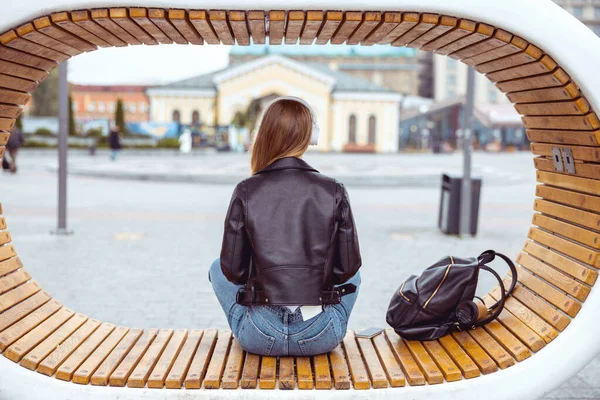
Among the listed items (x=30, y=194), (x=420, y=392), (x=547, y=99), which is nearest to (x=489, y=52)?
(x=547, y=99)

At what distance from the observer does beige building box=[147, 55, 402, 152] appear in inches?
2082

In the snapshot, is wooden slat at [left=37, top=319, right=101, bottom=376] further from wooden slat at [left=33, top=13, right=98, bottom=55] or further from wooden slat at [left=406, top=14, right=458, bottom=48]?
wooden slat at [left=406, top=14, right=458, bottom=48]

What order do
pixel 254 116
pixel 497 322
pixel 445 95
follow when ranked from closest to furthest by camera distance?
1. pixel 497 322
2. pixel 254 116
3. pixel 445 95

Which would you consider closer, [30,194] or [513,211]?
[513,211]

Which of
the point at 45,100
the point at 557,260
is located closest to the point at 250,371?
the point at 557,260

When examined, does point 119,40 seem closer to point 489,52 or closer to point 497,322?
point 489,52

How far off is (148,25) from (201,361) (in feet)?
5.59

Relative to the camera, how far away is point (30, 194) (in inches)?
593

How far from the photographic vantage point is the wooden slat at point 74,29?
10.5ft

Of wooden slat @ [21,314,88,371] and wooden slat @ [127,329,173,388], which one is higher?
wooden slat @ [21,314,88,371]

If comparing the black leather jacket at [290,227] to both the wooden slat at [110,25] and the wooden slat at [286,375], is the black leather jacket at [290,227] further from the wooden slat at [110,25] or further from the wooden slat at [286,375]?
the wooden slat at [110,25]

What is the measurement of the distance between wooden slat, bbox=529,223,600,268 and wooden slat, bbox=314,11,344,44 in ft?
5.65

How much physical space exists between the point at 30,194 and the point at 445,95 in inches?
2937

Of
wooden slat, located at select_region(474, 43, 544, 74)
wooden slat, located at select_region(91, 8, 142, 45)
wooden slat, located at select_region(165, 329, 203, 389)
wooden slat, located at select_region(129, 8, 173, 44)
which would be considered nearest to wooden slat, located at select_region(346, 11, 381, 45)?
wooden slat, located at select_region(474, 43, 544, 74)
